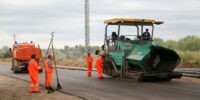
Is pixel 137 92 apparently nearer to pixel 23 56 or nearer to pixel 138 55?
pixel 138 55

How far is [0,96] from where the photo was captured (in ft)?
61.7

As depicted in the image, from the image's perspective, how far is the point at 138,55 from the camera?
77.2ft

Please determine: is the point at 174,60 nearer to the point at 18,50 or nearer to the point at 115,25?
the point at 115,25

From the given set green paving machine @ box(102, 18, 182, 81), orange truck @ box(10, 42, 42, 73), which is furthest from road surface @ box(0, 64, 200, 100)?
orange truck @ box(10, 42, 42, 73)

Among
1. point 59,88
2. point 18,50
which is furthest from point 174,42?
point 59,88

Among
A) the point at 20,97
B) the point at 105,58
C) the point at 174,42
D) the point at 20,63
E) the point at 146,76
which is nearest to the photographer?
the point at 20,97

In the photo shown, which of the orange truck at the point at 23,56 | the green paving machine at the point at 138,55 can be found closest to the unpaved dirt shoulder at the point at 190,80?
the green paving machine at the point at 138,55

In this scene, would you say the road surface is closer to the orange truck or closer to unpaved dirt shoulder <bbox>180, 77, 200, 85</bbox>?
unpaved dirt shoulder <bbox>180, 77, 200, 85</bbox>

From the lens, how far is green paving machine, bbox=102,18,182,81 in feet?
76.0

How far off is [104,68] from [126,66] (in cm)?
282

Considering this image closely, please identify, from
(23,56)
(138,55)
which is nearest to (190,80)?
(138,55)

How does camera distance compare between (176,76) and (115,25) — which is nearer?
(176,76)

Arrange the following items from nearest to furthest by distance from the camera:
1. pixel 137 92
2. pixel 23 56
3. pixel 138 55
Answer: pixel 137 92 < pixel 138 55 < pixel 23 56

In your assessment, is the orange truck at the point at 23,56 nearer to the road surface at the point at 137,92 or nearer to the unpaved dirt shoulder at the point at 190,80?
the unpaved dirt shoulder at the point at 190,80
